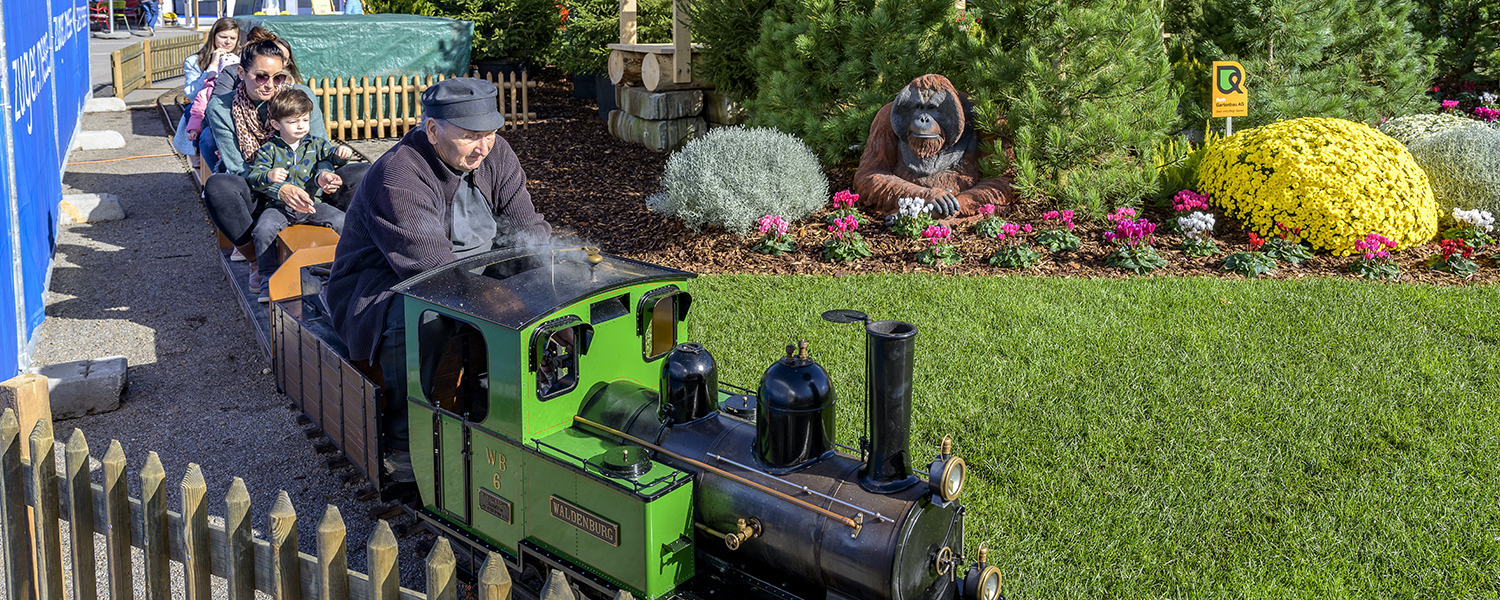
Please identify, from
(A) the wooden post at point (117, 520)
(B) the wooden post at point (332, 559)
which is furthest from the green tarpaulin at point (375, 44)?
(B) the wooden post at point (332, 559)

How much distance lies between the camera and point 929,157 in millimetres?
9648

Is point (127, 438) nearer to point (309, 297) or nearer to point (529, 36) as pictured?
point (309, 297)

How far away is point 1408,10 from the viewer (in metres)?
11.0

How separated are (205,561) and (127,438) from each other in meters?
3.04

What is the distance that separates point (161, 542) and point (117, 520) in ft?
0.50

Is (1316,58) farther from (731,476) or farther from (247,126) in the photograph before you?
(247,126)

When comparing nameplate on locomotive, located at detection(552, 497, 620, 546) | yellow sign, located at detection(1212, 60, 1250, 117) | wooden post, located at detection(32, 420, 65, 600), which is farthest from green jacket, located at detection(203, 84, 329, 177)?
yellow sign, located at detection(1212, 60, 1250, 117)

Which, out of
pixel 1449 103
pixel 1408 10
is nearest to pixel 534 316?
pixel 1408 10

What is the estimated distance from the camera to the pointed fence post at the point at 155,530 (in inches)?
132

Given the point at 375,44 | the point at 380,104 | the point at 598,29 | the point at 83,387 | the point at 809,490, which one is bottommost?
the point at 83,387

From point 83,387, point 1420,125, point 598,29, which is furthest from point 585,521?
point 598,29

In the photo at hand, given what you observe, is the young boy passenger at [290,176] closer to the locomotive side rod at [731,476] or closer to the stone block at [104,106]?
the locomotive side rod at [731,476]

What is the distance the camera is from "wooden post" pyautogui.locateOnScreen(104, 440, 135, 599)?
3381 millimetres

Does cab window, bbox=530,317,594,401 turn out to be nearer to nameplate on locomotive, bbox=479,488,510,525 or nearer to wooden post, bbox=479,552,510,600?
nameplate on locomotive, bbox=479,488,510,525
